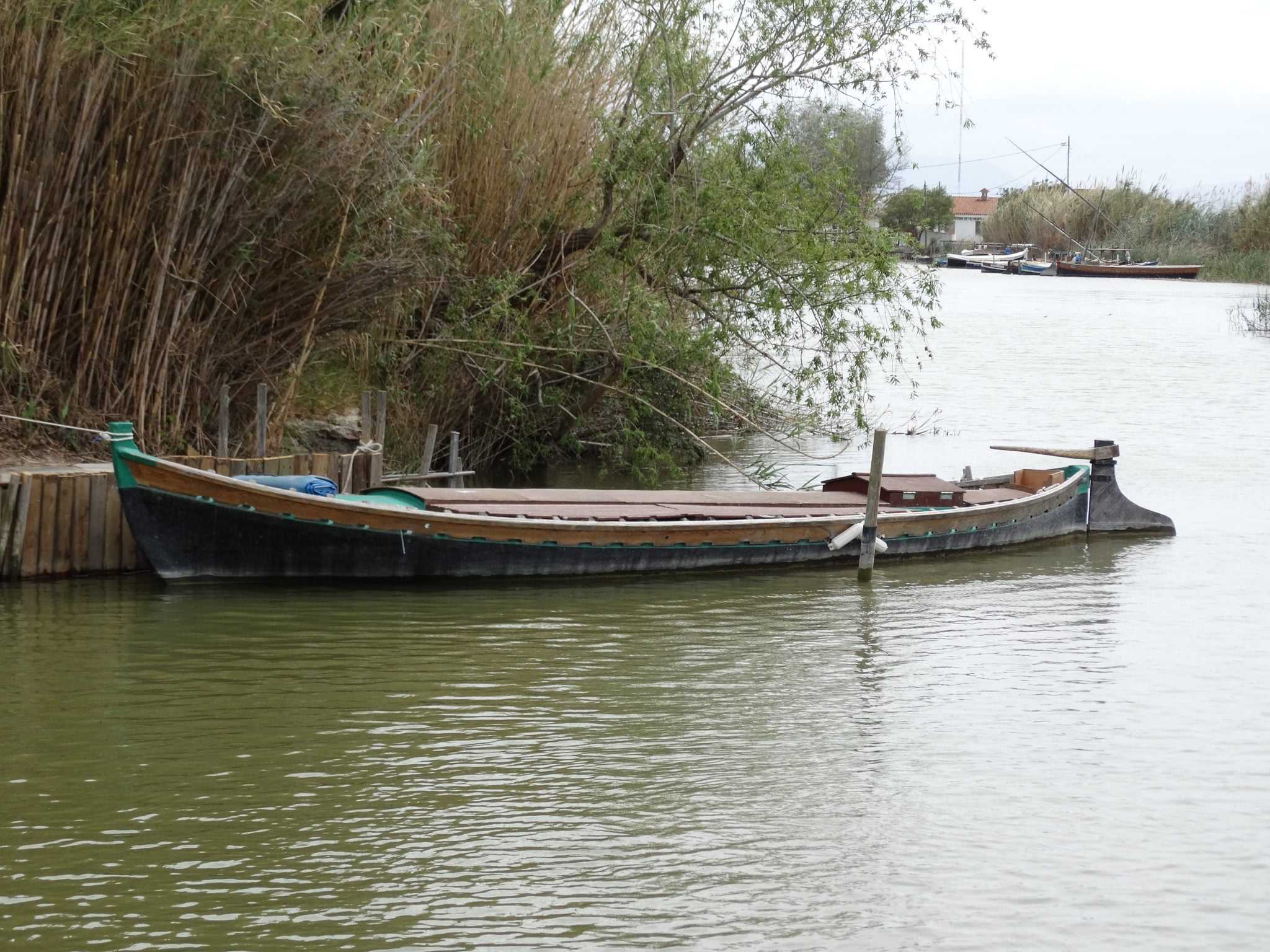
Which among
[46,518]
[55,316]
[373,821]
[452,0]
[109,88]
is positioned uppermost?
[452,0]

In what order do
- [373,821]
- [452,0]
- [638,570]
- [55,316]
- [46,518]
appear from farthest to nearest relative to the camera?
1. [452,0]
2. [638,570]
3. [55,316]
4. [46,518]
5. [373,821]

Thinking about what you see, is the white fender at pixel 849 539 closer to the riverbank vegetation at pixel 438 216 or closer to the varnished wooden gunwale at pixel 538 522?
the varnished wooden gunwale at pixel 538 522

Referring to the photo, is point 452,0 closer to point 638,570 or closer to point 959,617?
point 638,570

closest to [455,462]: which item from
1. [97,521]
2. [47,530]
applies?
[97,521]

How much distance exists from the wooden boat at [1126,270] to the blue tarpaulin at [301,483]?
6425 cm

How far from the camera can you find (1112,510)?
15789 mm

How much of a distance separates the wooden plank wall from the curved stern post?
8.67m

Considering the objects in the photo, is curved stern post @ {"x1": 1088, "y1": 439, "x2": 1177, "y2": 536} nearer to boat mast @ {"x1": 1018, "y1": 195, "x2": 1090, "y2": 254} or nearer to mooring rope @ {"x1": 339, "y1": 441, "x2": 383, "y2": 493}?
mooring rope @ {"x1": 339, "y1": 441, "x2": 383, "y2": 493}

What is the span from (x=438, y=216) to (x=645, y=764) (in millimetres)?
8528

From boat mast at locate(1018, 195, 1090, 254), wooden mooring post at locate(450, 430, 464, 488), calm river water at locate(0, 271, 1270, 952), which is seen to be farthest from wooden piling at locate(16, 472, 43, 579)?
boat mast at locate(1018, 195, 1090, 254)

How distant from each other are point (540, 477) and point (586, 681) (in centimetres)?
872

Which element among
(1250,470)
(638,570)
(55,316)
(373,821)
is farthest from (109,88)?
(1250,470)

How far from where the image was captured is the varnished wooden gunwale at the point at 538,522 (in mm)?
10773

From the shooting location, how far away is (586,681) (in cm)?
936
